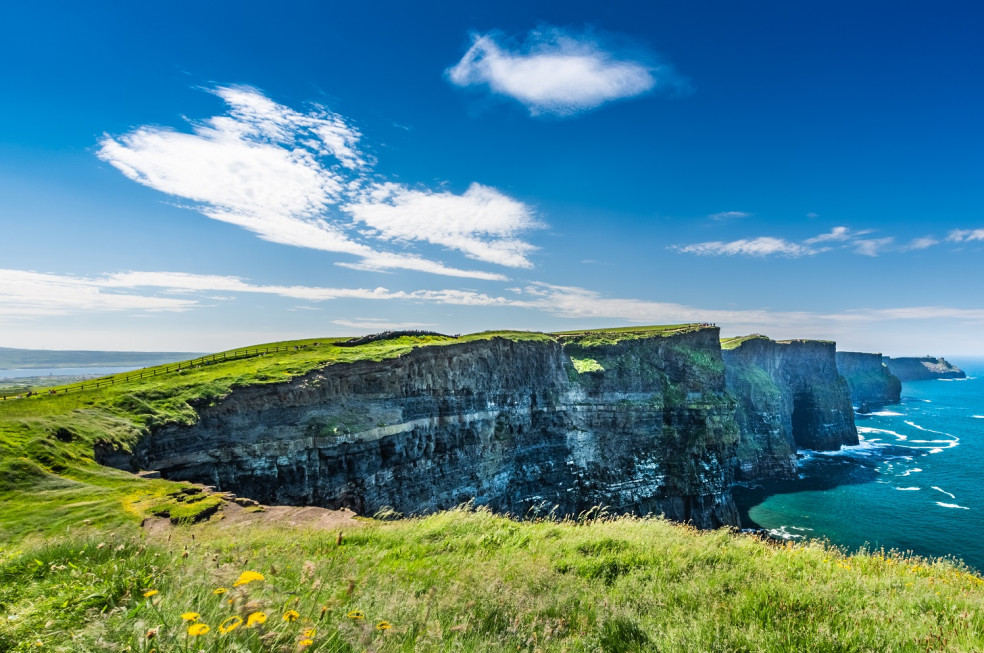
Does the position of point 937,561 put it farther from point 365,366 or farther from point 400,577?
point 365,366

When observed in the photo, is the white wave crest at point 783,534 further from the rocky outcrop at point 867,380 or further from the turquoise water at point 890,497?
the rocky outcrop at point 867,380

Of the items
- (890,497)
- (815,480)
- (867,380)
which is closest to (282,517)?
(890,497)

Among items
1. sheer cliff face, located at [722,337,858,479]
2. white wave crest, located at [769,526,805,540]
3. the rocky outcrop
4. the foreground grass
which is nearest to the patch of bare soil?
the foreground grass

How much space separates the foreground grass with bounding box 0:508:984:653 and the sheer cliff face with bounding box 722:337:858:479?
7252 cm

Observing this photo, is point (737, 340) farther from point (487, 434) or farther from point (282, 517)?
point (282, 517)

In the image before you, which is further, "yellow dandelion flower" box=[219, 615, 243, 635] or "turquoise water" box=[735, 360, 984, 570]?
"turquoise water" box=[735, 360, 984, 570]

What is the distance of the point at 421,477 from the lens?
38.2m

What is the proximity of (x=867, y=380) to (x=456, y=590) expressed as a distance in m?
205

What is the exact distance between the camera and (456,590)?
625 centimetres

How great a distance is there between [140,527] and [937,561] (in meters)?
19.6

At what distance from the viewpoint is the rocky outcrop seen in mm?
154000

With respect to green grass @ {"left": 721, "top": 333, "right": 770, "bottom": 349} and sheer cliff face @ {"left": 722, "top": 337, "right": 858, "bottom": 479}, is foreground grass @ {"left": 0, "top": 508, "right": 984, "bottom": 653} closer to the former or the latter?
sheer cliff face @ {"left": 722, "top": 337, "right": 858, "bottom": 479}

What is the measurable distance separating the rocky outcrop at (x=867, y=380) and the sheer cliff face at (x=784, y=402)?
65.7m

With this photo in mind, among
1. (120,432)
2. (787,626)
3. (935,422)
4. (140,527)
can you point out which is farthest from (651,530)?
(935,422)
